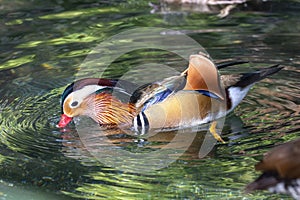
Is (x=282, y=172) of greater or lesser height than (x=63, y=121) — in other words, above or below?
above

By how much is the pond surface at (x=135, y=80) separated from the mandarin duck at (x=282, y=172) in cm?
38

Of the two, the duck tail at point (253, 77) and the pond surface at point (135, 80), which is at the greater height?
the duck tail at point (253, 77)

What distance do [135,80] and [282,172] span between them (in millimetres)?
2571

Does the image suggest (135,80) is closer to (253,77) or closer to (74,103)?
(74,103)

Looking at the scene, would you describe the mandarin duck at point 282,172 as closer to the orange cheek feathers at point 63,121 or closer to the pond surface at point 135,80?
the pond surface at point 135,80

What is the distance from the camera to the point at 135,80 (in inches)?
244

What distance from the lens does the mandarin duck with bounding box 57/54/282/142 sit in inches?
211

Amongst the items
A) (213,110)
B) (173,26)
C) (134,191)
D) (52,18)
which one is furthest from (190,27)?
(134,191)

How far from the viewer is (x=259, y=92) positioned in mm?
5887

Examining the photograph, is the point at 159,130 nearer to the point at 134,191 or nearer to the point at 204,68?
the point at 204,68

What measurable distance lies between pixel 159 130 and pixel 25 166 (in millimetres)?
1096

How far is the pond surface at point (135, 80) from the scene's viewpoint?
449 centimetres

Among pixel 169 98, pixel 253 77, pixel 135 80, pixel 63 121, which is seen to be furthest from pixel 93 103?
pixel 253 77

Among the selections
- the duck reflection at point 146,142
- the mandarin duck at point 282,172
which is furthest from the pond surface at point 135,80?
the mandarin duck at point 282,172
